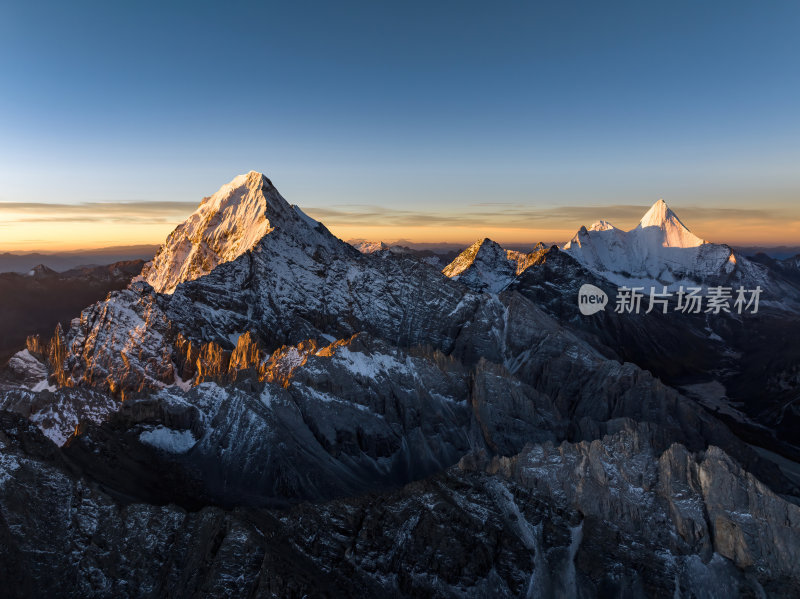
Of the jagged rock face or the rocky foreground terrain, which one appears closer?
the jagged rock face

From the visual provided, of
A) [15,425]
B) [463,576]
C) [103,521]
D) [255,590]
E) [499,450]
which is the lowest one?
[499,450]

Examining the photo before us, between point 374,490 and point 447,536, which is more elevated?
point 447,536

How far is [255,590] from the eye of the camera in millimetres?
54719

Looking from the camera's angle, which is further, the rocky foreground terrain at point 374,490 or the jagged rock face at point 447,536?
the rocky foreground terrain at point 374,490

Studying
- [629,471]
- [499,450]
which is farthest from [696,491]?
[499,450]

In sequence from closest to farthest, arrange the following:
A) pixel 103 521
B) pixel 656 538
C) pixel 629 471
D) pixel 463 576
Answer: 1. pixel 103 521
2. pixel 463 576
3. pixel 656 538
4. pixel 629 471

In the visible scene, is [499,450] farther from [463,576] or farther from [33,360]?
[33,360]

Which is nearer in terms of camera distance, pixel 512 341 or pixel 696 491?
pixel 696 491

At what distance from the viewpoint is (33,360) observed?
193000 mm

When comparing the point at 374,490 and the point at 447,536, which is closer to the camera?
the point at 447,536

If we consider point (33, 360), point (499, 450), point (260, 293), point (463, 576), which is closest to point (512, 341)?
point (499, 450)

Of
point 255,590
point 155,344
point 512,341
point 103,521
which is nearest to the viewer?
point 255,590

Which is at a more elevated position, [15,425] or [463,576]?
[15,425]

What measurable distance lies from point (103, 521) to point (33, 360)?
167125 mm
